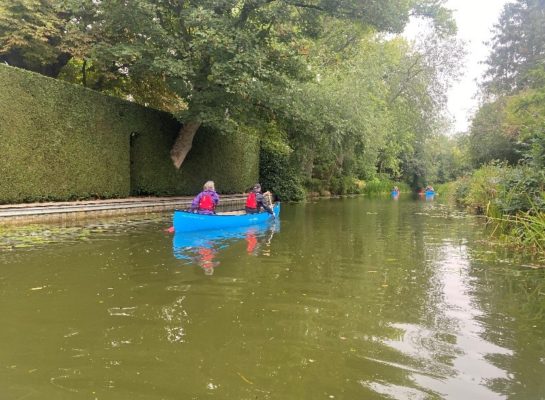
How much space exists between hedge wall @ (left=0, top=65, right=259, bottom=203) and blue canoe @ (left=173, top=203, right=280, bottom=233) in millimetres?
5362

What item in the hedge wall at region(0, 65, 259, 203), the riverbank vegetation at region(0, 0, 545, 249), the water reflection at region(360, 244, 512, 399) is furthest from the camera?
the riverbank vegetation at region(0, 0, 545, 249)

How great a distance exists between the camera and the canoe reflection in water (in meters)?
8.70

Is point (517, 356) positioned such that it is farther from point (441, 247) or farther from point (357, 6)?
point (357, 6)

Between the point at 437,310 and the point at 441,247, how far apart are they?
18.3ft

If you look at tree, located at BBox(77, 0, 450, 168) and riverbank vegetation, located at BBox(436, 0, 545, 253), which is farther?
tree, located at BBox(77, 0, 450, 168)

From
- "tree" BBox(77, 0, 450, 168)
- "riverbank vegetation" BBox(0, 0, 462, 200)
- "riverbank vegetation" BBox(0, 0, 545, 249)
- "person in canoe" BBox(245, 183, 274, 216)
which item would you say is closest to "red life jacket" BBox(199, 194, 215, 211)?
"person in canoe" BBox(245, 183, 274, 216)

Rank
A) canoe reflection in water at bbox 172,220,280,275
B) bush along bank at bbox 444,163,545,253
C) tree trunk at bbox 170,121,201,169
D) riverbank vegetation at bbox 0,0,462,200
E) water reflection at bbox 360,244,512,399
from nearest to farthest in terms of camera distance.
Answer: water reflection at bbox 360,244,512,399 → canoe reflection in water at bbox 172,220,280,275 → bush along bank at bbox 444,163,545,253 → riverbank vegetation at bbox 0,0,462,200 → tree trunk at bbox 170,121,201,169

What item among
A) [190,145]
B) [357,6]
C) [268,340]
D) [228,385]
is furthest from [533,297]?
[190,145]

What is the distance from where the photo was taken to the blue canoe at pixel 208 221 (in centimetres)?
1198

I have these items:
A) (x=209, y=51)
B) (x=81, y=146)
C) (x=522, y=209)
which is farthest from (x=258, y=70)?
(x=522, y=209)

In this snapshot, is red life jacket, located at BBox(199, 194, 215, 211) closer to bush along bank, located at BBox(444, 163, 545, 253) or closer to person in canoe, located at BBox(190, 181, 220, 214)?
person in canoe, located at BBox(190, 181, 220, 214)

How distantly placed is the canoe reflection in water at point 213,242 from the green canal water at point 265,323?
0.10m

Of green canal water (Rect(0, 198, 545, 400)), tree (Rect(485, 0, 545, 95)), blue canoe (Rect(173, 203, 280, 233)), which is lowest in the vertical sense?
green canal water (Rect(0, 198, 545, 400))

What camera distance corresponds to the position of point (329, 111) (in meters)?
21.4
